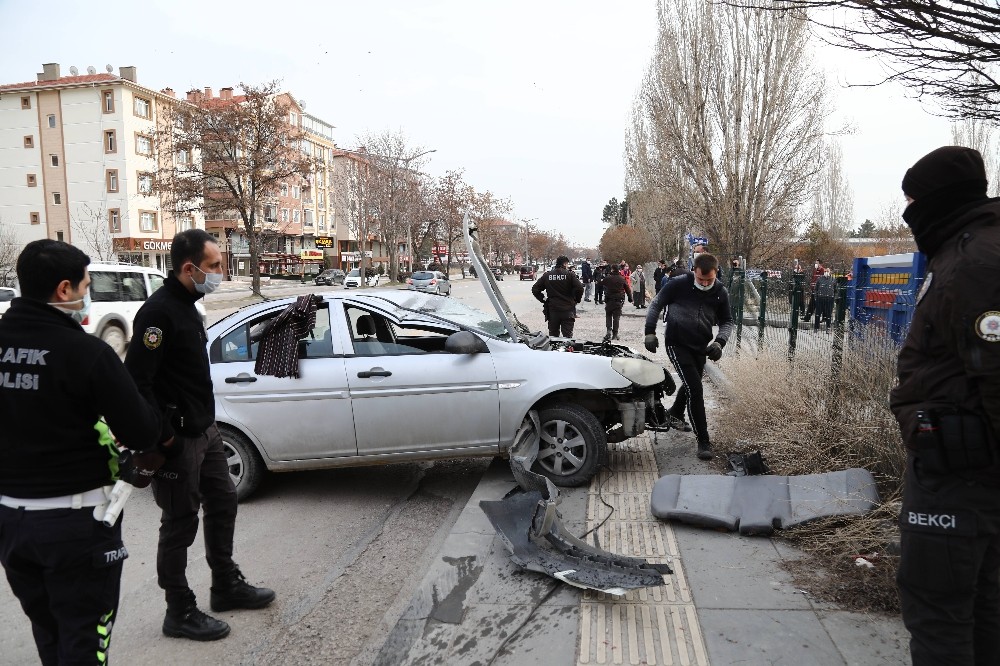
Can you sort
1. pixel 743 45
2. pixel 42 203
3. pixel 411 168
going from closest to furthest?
pixel 743 45 → pixel 411 168 → pixel 42 203

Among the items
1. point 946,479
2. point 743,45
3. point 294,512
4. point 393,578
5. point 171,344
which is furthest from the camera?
point 743,45

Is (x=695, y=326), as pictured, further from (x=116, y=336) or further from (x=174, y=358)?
(x=116, y=336)

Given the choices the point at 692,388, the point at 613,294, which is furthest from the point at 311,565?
the point at 613,294

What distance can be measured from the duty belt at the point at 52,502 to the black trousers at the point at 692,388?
15.2 feet

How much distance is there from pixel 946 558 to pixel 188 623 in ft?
10.9

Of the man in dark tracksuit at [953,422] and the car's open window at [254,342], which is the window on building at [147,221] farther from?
the man in dark tracksuit at [953,422]

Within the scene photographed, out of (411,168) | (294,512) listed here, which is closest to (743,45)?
(294,512)

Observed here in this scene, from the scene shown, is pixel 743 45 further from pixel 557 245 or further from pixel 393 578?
pixel 557 245

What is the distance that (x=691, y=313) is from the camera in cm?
605

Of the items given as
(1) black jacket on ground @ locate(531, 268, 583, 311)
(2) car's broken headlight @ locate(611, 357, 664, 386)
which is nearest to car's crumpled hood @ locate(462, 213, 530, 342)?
(2) car's broken headlight @ locate(611, 357, 664, 386)

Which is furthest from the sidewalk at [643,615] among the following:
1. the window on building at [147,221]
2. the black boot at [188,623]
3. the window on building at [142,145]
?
the window on building at [142,145]

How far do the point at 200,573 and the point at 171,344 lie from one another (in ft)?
5.76

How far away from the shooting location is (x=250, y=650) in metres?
3.35

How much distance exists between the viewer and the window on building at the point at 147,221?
185ft
